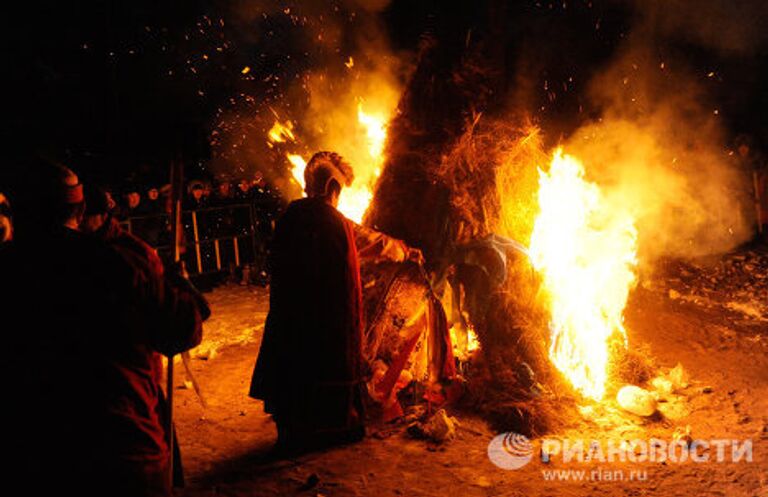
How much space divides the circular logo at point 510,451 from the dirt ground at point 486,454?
80 mm

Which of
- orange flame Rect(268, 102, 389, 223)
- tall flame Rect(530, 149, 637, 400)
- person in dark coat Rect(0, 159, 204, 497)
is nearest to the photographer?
person in dark coat Rect(0, 159, 204, 497)

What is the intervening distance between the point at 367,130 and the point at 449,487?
4.47 meters

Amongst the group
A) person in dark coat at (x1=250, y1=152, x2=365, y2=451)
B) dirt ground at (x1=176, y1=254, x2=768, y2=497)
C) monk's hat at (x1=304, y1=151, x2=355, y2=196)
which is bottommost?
dirt ground at (x1=176, y1=254, x2=768, y2=497)

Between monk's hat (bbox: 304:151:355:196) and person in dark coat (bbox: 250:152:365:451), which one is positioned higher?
monk's hat (bbox: 304:151:355:196)

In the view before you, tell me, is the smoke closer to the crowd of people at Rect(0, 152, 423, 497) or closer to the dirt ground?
the dirt ground

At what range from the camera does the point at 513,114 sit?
A: 589cm

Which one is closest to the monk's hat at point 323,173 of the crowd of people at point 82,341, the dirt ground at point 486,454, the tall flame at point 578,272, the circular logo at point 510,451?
the crowd of people at point 82,341

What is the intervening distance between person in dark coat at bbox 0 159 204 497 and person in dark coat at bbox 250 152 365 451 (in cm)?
220

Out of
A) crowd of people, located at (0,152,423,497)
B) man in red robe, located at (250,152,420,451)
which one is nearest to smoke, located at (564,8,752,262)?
man in red robe, located at (250,152,420,451)

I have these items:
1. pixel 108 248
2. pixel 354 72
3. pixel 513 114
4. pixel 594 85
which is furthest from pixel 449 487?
pixel 594 85

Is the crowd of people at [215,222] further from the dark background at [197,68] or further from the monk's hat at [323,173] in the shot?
the monk's hat at [323,173]

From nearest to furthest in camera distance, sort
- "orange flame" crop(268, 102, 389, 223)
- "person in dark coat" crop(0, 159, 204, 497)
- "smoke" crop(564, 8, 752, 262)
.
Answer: "person in dark coat" crop(0, 159, 204, 497), "orange flame" crop(268, 102, 389, 223), "smoke" crop(564, 8, 752, 262)

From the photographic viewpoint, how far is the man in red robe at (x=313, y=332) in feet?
14.6

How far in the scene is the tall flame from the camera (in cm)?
565
